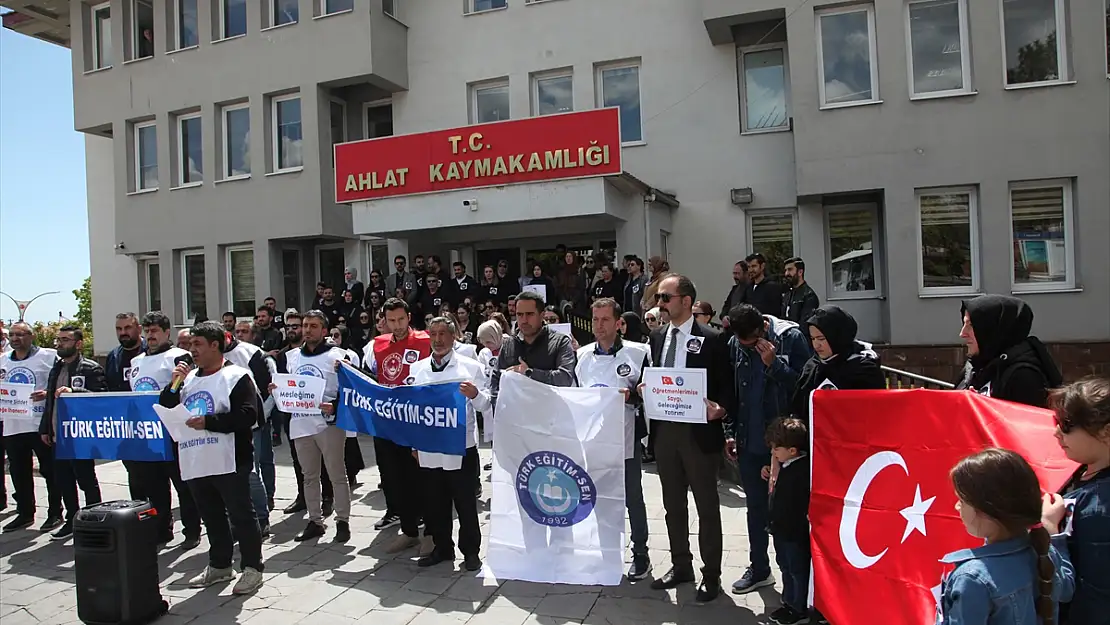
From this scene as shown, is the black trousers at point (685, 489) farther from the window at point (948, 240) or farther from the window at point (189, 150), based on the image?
the window at point (189, 150)

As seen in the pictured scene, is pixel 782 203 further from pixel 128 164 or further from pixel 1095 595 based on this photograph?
pixel 128 164

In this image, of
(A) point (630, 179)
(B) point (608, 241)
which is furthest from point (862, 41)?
(B) point (608, 241)

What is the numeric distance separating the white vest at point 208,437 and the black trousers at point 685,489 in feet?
10.3

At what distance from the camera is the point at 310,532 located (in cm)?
673

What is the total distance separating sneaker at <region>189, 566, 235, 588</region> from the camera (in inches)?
223

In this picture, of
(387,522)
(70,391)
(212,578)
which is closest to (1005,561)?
(212,578)

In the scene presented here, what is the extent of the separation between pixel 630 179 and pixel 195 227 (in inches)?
469

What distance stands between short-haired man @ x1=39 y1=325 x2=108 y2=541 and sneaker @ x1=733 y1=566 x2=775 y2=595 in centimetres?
620

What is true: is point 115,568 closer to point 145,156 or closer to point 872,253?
point 872,253

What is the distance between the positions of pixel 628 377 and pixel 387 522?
10.4ft

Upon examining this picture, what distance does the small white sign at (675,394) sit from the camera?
16.1 ft

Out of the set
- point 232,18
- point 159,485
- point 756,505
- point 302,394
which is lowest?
point 159,485

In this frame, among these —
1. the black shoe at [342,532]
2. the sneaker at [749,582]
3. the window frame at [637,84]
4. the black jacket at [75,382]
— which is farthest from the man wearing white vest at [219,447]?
the window frame at [637,84]

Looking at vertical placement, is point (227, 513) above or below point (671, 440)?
below
